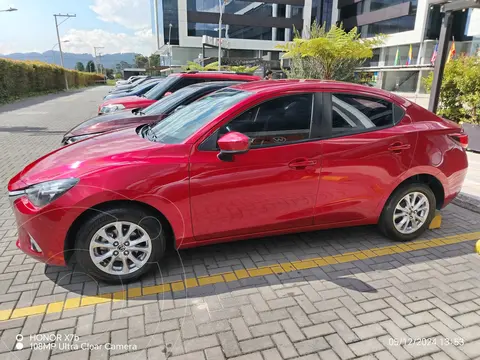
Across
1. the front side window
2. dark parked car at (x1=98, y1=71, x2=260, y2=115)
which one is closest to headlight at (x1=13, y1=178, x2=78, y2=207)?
the front side window

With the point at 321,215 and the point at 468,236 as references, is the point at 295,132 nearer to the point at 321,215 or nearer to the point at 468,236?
the point at 321,215

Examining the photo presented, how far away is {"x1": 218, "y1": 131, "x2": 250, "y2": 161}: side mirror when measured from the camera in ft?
9.54

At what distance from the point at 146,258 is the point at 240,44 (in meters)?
59.5

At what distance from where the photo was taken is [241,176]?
3086mm

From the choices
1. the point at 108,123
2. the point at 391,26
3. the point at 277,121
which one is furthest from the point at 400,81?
the point at 277,121

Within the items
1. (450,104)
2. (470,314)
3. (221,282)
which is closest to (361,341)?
(470,314)

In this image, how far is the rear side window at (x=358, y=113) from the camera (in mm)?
3488

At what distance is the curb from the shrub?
3733 mm

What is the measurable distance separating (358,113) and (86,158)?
2.61 meters

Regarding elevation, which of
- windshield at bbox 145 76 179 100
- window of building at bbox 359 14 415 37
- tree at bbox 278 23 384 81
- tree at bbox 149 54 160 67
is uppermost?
window of building at bbox 359 14 415 37

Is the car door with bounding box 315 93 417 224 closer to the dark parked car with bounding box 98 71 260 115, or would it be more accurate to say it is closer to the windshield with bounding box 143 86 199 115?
the windshield with bounding box 143 86 199 115

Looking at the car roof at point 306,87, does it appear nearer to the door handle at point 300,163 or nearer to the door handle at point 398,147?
the door handle at point 398,147

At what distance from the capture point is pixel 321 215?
3.55 metres

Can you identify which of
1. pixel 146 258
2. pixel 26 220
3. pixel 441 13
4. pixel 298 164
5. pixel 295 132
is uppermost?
pixel 441 13
